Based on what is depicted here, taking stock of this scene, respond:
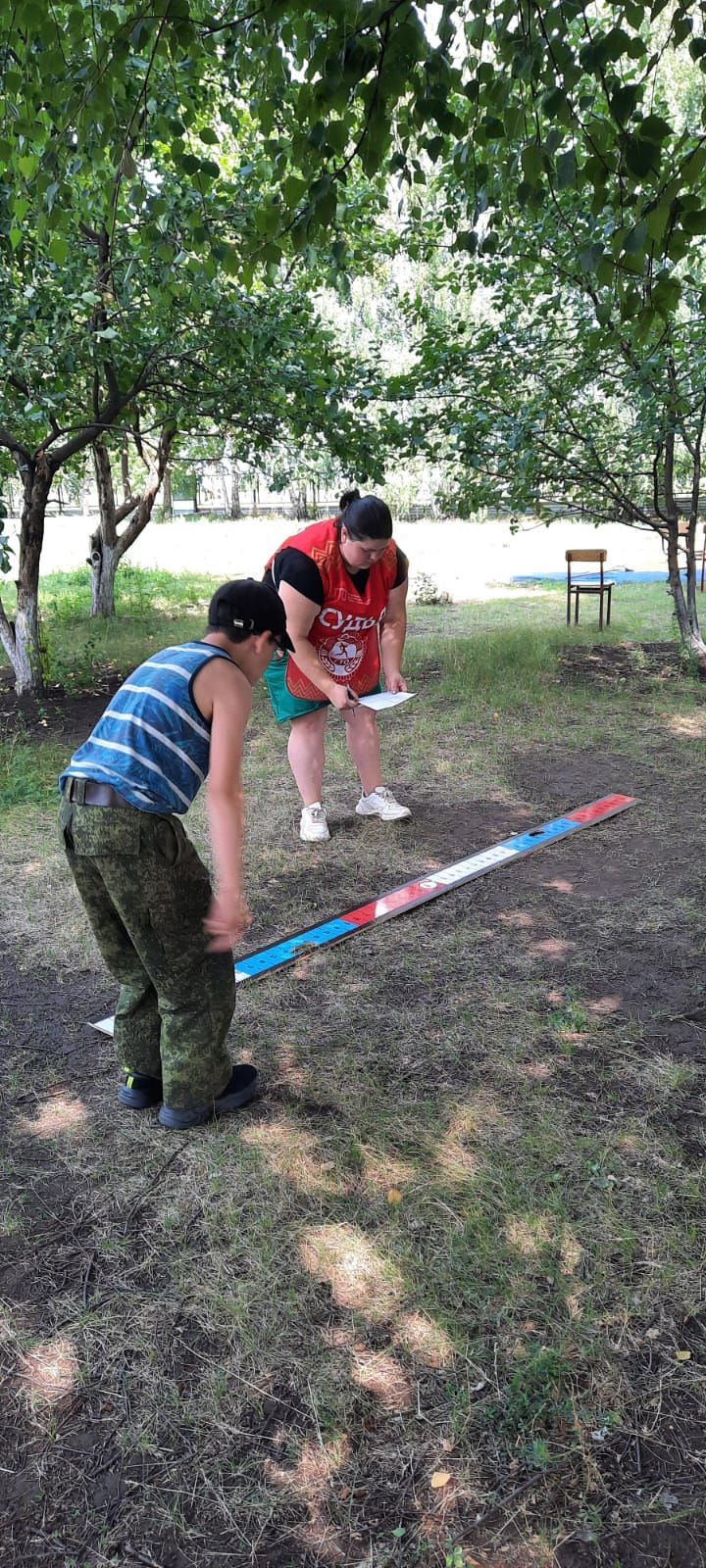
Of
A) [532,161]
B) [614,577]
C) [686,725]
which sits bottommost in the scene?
[686,725]

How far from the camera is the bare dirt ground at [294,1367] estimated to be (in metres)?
1.74

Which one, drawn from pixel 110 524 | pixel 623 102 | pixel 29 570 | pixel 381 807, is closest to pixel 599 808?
pixel 381 807

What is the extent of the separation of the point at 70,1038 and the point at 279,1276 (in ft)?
4.57

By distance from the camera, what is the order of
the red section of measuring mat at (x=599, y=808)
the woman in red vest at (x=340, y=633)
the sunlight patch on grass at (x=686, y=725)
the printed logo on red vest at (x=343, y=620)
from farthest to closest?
the sunlight patch on grass at (x=686, y=725), the red section of measuring mat at (x=599, y=808), the printed logo on red vest at (x=343, y=620), the woman in red vest at (x=340, y=633)

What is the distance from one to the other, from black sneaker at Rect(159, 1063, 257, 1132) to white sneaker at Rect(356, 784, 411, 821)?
2.47 m

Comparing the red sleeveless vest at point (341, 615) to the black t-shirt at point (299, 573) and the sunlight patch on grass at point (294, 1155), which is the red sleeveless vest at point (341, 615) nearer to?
the black t-shirt at point (299, 573)

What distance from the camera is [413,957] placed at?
3867mm

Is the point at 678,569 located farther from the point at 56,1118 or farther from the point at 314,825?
the point at 56,1118

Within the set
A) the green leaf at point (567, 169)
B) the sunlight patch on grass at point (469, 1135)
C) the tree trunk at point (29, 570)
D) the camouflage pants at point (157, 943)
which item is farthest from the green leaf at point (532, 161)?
the tree trunk at point (29, 570)

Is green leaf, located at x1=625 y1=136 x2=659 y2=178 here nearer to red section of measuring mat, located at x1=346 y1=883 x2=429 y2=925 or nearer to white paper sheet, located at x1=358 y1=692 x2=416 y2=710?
white paper sheet, located at x1=358 y1=692 x2=416 y2=710

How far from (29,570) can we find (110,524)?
4654mm

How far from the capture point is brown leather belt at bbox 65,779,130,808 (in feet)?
7.96

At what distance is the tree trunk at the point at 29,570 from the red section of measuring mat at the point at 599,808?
4596mm

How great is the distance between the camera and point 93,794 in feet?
7.99
